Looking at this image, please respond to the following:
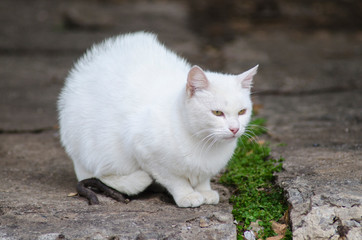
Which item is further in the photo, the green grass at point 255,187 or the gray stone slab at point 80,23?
the gray stone slab at point 80,23

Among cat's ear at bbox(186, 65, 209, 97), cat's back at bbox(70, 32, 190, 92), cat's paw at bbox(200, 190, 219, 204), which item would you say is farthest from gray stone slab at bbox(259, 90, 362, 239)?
cat's back at bbox(70, 32, 190, 92)

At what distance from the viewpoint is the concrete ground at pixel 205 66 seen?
340cm

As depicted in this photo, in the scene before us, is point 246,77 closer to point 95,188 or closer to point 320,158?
point 320,158

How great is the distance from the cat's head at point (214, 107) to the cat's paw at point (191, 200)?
1.62ft

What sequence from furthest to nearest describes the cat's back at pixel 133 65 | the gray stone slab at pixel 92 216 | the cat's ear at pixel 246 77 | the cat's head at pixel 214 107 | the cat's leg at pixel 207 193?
1. the cat's back at pixel 133 65
2. the cat's leg at pixel 207 193
3. the cat's ear at pixel 246 77
4. the cat's head at pixel 214 107
5. the gray stone slab at pixel 92 216

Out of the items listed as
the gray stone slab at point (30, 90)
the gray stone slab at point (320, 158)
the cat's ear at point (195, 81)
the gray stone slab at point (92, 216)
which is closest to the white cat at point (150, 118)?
the cat's ear at point (195, 81)

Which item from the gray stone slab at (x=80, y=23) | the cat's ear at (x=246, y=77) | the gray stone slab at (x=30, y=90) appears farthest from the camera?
the gray stone slab at (x=80, y=23)

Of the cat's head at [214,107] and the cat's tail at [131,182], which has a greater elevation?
the cat's head at [214,107]

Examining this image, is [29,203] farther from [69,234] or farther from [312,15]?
[312,15]

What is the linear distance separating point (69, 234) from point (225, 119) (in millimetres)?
1331

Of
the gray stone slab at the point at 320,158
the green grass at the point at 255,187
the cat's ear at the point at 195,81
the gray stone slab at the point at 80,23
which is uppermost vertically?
the cat's ear at the point at 195,81

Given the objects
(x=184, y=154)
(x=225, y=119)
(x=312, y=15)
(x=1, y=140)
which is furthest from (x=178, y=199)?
(x=312, y=15)

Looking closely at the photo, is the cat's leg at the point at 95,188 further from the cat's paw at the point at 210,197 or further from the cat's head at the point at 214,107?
the cat's head at the point at 214,107

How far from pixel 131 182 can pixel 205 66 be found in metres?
4.51
